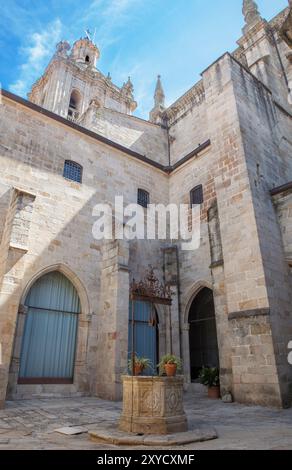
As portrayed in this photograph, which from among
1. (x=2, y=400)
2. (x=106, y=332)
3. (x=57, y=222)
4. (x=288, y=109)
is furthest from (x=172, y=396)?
(x=288, y=109)

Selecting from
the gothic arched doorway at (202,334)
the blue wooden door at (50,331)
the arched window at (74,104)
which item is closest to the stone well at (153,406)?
the blue wooden door at (50,331)

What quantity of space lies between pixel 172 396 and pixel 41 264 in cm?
556

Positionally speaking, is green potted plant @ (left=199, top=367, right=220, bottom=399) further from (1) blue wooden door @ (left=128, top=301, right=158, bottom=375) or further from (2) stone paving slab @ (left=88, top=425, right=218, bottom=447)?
(2) stone paving slab @ (left=88, top=425, right=218, bottom=447)

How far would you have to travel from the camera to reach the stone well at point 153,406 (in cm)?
430

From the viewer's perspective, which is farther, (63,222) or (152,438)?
(63,222)

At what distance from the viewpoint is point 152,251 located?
1174cm

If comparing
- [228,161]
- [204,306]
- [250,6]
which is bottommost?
[204,306]

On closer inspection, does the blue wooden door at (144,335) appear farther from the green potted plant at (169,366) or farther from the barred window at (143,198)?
the green potted plant at (169,366)

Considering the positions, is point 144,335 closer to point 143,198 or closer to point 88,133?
point 143,198

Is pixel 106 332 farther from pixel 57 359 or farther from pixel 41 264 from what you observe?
pixel 41 264

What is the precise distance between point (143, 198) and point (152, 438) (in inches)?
376

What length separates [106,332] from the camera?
880 centimetres

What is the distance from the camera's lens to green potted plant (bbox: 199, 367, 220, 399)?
8484 mm

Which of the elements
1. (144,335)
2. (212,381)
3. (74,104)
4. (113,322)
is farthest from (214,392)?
(74,104)
